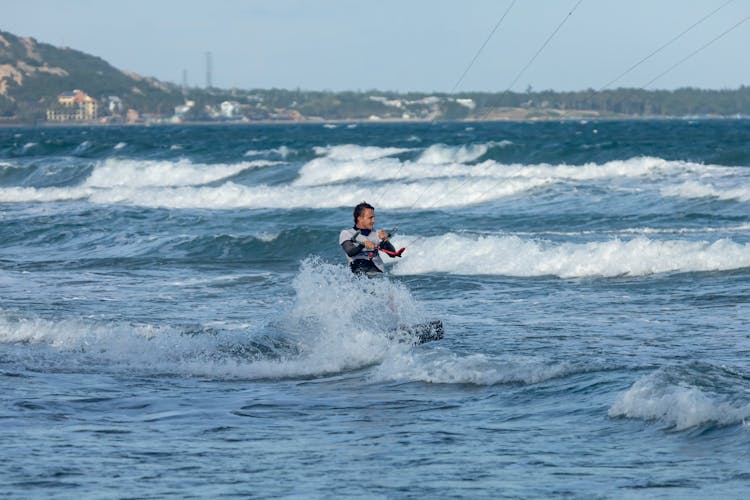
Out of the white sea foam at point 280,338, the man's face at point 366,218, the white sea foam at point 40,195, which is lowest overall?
the white sea foam at point 280,338

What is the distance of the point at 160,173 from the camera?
54375 millimetres

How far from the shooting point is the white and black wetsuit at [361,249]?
1241 cm

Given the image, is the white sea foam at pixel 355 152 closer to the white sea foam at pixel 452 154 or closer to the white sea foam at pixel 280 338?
the white sea foam at pixel 452 154

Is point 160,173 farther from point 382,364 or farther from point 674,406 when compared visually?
point 674,406

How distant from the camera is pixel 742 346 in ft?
40.4

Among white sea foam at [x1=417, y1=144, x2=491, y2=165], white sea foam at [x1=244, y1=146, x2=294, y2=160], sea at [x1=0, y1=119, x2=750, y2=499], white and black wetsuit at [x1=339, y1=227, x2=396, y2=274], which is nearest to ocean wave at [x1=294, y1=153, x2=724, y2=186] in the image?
white sea foam at [x1=417, y1=144, x2=491, y2=165]

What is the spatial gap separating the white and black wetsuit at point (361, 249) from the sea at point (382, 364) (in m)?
0.17

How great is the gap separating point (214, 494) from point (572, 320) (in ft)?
27.0

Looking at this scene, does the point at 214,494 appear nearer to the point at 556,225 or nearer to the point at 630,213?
the point at 556,225

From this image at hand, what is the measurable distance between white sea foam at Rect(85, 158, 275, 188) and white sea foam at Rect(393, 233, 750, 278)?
3058 centimetres

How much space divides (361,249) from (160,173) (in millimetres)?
43054

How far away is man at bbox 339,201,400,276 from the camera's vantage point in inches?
489

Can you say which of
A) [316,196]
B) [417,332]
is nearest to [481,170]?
[316,196]

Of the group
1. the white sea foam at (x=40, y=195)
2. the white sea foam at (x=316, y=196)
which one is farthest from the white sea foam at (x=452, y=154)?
the white sea foam at (x=40, y=195)
